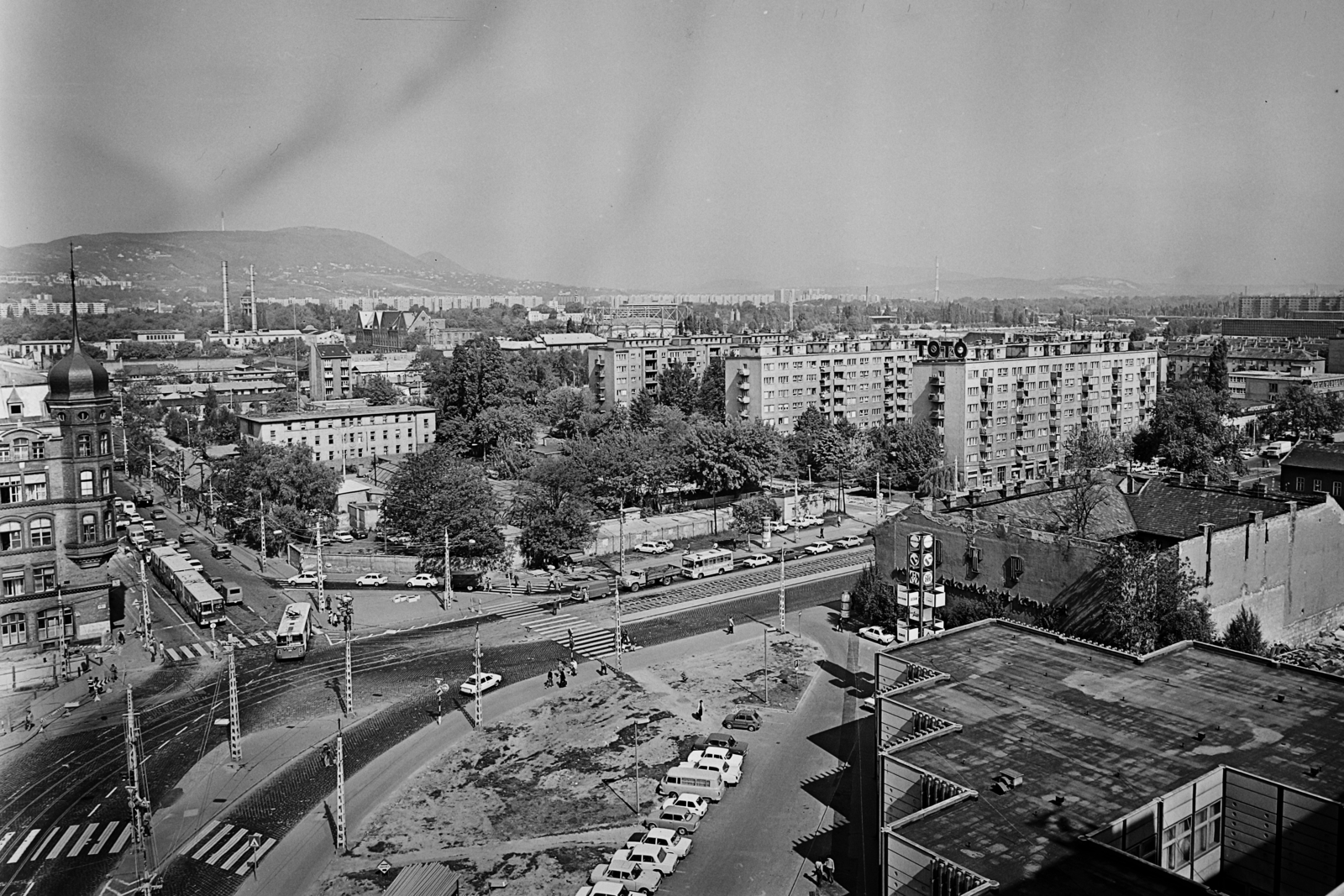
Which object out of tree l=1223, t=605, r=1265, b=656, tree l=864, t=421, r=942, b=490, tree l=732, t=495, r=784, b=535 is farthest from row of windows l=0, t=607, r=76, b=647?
tree l=864, t=421, r=942, b=490

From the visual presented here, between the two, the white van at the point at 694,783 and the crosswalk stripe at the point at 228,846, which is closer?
the crosswalk stripe at the point at 228,846

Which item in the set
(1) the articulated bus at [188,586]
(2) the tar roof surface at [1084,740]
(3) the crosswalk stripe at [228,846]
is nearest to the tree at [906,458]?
(1) the articulated bus at [188,586]

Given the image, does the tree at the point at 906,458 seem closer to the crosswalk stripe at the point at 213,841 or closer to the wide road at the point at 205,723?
the wide road at the point at 205,723

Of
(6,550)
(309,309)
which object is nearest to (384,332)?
(309,309)

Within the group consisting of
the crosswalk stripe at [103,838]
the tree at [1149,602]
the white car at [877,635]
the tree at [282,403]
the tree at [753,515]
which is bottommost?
the crosswalk stripe at [103,838]

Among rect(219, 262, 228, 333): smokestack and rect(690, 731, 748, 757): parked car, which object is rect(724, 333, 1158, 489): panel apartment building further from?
rect(219, 262, 228, 333): smokestack

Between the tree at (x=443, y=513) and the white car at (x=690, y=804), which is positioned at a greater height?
the tree at (x=443, y=513)

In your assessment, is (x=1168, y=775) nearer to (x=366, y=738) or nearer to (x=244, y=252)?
(x=366, y=738)
